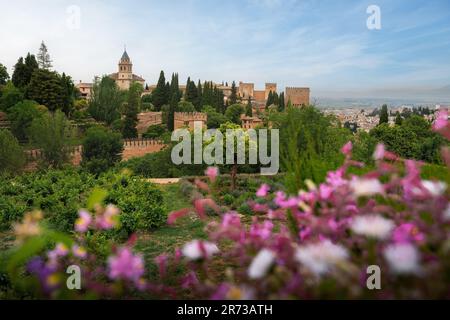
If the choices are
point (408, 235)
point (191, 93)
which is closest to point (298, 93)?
point (191, 93)

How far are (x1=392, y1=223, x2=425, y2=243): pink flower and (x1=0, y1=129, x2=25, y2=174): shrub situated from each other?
808 inches

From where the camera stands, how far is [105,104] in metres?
38.8

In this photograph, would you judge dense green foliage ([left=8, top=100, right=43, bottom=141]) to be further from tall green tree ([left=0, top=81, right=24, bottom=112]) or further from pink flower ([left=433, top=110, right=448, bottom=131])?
pink flower ([left=433, top=110, right=448, bottom=131])

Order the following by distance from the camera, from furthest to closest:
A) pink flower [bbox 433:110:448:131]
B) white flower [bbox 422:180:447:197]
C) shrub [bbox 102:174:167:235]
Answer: shrub [bbox 102:174:167:235], pink flower [bbox 433:110:448:131], white flower [bbox 422:180:447:197]

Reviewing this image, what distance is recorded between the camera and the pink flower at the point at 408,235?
1048 millimetres

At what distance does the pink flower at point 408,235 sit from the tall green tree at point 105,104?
39044 millimetres

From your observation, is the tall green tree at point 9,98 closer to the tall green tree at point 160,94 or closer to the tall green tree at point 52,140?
the tall green tree at point 52,140

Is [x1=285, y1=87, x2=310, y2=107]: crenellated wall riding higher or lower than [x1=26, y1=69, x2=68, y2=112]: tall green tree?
higher

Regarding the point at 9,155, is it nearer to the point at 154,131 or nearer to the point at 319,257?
the point at 154,131

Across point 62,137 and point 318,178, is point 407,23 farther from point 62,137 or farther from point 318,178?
point 62,137

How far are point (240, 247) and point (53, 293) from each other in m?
0.58

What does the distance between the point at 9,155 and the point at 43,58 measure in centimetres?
2721

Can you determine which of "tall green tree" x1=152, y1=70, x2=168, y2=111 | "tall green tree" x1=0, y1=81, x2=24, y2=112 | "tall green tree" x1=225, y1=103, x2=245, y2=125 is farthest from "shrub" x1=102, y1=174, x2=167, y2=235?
"tall green tree" x1=152, y1=70, x2=168, y2=111

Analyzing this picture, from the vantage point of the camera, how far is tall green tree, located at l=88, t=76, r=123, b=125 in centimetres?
3834
